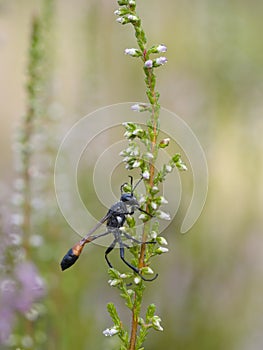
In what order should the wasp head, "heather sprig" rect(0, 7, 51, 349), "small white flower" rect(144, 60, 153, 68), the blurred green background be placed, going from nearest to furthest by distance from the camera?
"small white flower" rect(144, 60, 153, 68) → the wasp head → "heather sprig" rect(0, 7, 51, 349) → the blurred green background

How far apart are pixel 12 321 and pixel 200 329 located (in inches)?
58.5

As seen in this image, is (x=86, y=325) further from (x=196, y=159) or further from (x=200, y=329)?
(x=196, y=159)

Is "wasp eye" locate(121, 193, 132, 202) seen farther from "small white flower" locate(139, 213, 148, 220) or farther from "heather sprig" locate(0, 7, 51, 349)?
"heather sprig" locate(0, 7, 51, 349)

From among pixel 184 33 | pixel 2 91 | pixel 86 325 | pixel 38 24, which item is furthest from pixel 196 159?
pixel 2 91

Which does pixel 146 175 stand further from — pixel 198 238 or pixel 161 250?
pixel 198 238

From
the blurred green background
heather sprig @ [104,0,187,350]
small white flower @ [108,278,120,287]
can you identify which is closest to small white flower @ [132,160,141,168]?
heather sprig @ [104,0,187,350]

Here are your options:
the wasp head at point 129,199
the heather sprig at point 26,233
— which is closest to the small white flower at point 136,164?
the wasp head at point 129,199

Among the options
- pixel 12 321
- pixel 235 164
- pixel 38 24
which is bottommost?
pixel 12 321

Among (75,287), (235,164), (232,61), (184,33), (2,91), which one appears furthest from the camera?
(2,91)

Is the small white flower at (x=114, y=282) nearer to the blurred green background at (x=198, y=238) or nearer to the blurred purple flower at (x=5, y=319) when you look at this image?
the blurred purple flower at (x=5, y=319)

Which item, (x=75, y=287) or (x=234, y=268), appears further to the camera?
(x=234, y=268)

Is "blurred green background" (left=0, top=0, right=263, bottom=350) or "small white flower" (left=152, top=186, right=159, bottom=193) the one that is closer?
"small white flower" (left=152, top=186, right=159, bottom=193)

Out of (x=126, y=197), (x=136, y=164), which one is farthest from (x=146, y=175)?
(x=126, y=197)

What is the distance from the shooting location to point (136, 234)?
4.22ft
